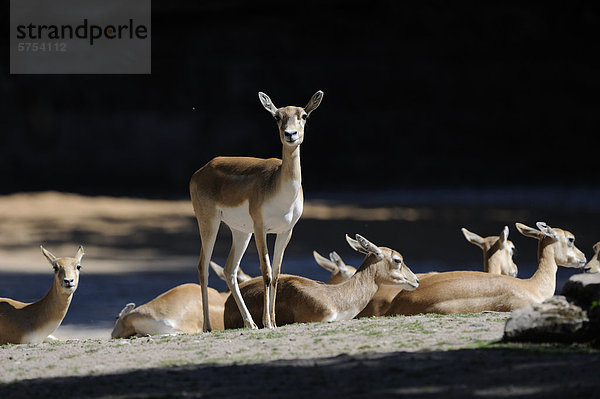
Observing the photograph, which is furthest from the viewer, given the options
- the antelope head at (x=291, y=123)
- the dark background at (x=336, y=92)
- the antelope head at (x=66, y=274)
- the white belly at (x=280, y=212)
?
the dark background at (x=336, y=92)

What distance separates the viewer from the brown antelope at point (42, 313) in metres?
8.22

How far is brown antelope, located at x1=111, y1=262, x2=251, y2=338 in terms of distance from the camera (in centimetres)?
872

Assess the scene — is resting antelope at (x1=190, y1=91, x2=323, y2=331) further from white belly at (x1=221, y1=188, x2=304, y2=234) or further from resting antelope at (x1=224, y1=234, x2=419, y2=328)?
resting antelope at (x1=224, y1=234, x2=419, y2=328)

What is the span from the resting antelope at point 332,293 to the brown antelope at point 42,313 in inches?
48.0

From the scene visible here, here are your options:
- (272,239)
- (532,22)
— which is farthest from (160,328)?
(532,22)

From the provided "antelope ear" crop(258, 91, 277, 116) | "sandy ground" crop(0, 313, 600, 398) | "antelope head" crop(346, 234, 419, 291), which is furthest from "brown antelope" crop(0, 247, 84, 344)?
"antelope head" crop(346, 234, 419, 291)

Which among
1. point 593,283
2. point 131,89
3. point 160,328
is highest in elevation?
point 131,89

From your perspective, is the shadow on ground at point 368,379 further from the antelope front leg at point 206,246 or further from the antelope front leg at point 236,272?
the antelope front leg at point 206,246

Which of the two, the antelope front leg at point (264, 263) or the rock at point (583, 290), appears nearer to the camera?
the rock at point (583, 290)

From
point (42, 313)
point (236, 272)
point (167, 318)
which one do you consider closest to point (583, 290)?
point (236, 272)

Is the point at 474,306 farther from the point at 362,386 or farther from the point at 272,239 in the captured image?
the point at 272,239

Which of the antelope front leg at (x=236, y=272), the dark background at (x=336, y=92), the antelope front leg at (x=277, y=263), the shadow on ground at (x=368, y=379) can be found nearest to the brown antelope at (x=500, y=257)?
the antelope front leg at (x=236, y=272)

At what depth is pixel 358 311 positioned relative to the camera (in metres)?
8.34

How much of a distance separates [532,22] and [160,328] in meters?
19.0
